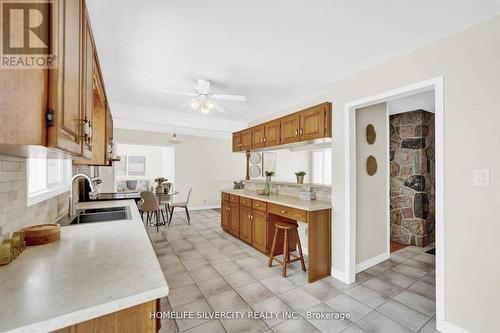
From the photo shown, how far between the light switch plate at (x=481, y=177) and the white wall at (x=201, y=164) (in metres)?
6.54

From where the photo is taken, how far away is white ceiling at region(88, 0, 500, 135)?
158cm

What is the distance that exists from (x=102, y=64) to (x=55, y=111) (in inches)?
92.8

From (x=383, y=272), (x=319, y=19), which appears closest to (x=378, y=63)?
(x=319, y=19)

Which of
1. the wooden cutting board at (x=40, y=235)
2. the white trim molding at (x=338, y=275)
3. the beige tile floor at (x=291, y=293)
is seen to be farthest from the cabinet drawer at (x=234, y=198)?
the wooden cutting board at (x=40, y=235)

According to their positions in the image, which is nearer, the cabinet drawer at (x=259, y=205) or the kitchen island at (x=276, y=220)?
the kitchen island at (x=276, y=220)

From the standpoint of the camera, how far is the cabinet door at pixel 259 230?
3271 mm

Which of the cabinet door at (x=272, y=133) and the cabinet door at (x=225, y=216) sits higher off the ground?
the cabinet door at (x=272, y=133)

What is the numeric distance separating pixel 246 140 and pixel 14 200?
11.3ft

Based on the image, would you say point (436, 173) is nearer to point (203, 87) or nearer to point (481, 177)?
point (481, 177)

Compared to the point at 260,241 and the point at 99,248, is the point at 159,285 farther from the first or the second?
the point at 260,241

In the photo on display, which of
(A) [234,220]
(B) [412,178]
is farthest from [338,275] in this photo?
(B) [412,178]

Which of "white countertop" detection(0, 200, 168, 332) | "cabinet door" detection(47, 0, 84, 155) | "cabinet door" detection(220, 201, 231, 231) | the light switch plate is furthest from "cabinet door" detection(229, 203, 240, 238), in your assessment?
"cabinet door" detection(47, 0, 84, 155)

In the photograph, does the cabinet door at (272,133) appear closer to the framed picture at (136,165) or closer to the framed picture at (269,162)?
the framed picture at (269,162)

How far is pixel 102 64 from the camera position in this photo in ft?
8.25
